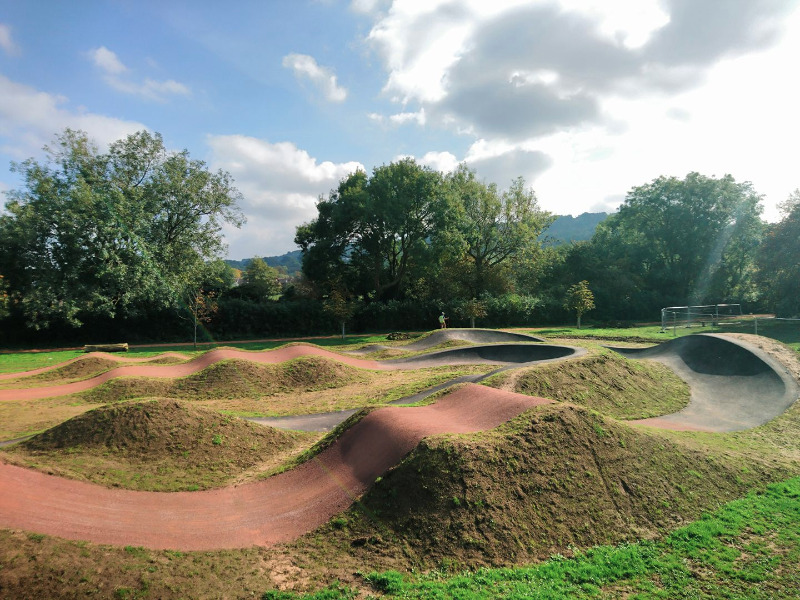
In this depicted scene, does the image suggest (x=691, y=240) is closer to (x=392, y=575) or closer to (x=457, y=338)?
(x=457, y=338)

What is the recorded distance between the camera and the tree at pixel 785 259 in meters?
30.0

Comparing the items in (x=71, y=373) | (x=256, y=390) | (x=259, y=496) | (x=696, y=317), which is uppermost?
(x=696, y=317)

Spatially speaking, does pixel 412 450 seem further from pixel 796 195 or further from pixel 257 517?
pixel 796 195

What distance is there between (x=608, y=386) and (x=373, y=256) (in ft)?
89.9

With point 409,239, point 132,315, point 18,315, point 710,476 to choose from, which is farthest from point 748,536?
point 18,315

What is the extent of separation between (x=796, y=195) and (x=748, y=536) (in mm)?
35171

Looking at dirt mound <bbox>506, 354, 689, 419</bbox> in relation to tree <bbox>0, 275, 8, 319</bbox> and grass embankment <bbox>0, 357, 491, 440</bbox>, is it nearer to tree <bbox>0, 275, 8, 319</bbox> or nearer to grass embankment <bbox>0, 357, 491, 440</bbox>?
grass embankment <bbox>0, 357, 491, 440</bbox>

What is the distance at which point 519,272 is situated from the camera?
44656 millimetres

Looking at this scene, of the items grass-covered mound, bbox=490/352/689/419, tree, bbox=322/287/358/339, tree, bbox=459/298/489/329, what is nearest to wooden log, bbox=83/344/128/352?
tree, bbox=322/287/358/339

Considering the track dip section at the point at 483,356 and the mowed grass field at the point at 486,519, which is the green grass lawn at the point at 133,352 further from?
the mowed grass field at the point at 486,519

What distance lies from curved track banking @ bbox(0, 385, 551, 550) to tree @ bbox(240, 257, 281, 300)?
36416mm

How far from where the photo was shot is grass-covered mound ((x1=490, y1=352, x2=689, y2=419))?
12812mm

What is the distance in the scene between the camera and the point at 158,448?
31.9 ft

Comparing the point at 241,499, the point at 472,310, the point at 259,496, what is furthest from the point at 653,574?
the point at 472,310
